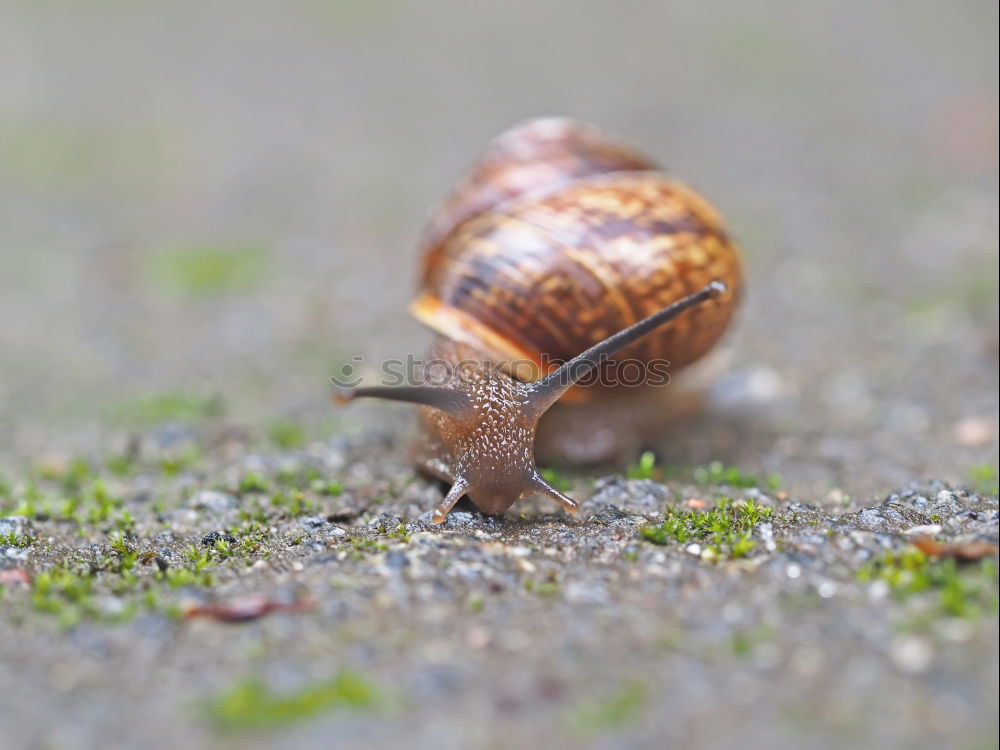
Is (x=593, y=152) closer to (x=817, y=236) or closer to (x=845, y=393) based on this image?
(x=845, y=393)

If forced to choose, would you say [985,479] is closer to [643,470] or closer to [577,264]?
[643,470]

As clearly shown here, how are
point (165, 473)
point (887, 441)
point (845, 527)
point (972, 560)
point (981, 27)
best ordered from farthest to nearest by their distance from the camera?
1. point (981, 27)
2. point (887, 441)
3. point (165, 473)
4. point (845, 527)
5. point (972, 560)

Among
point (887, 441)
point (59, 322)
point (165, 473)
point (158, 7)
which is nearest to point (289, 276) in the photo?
point (59, 322)

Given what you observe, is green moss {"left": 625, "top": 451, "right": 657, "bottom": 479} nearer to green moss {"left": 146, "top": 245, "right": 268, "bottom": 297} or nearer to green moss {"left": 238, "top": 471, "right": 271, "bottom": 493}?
green moss {"left": 238, "top": 471, "right": 271, "bottom": 493}

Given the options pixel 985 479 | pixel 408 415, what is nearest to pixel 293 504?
pixel 408 415

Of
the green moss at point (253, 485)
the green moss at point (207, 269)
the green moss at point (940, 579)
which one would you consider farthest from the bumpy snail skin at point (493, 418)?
the green moss at point (207, 269)
